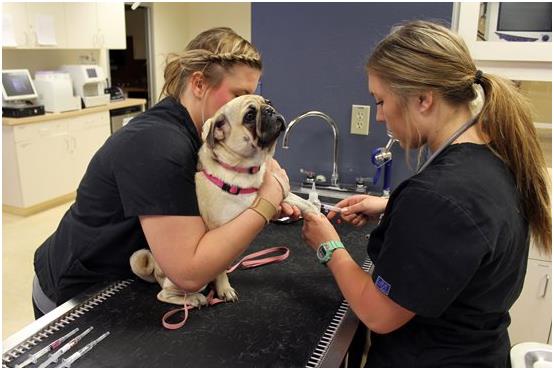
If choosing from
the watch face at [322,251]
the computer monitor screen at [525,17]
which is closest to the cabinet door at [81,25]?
the computer monitor screen at [525,17]

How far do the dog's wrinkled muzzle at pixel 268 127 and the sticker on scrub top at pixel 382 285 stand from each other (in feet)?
1.66

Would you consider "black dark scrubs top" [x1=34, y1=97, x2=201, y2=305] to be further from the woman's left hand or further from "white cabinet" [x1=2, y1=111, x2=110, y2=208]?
"white cabinet" [x1=2, y1=111, x2=110, y2=208]

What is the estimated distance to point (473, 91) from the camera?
39.5 inches

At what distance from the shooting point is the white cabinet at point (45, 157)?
4.20 metres

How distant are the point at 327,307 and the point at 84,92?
14.9ft

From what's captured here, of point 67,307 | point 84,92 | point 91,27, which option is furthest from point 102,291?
point 91,27

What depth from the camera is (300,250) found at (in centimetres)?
156

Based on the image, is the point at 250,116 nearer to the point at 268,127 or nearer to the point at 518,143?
the point at 268,127

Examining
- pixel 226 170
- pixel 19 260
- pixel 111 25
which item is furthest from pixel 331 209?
pixel 111 25

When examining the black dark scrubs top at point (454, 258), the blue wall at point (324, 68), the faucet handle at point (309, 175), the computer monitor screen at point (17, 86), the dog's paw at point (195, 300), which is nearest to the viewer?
the black dark scrubs top at point (454, 258)

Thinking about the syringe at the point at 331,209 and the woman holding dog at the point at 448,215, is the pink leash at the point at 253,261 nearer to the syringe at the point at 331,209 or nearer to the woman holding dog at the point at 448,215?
the syringe at the point at 331,209

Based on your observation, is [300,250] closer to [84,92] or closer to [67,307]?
[67,307]

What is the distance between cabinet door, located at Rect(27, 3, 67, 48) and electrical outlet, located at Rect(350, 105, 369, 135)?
12.1 feet

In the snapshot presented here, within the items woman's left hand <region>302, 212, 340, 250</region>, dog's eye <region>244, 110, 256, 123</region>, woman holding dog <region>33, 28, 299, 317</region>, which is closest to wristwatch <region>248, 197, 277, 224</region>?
woman holding dog <region>33, 28, 299, 317</region>
